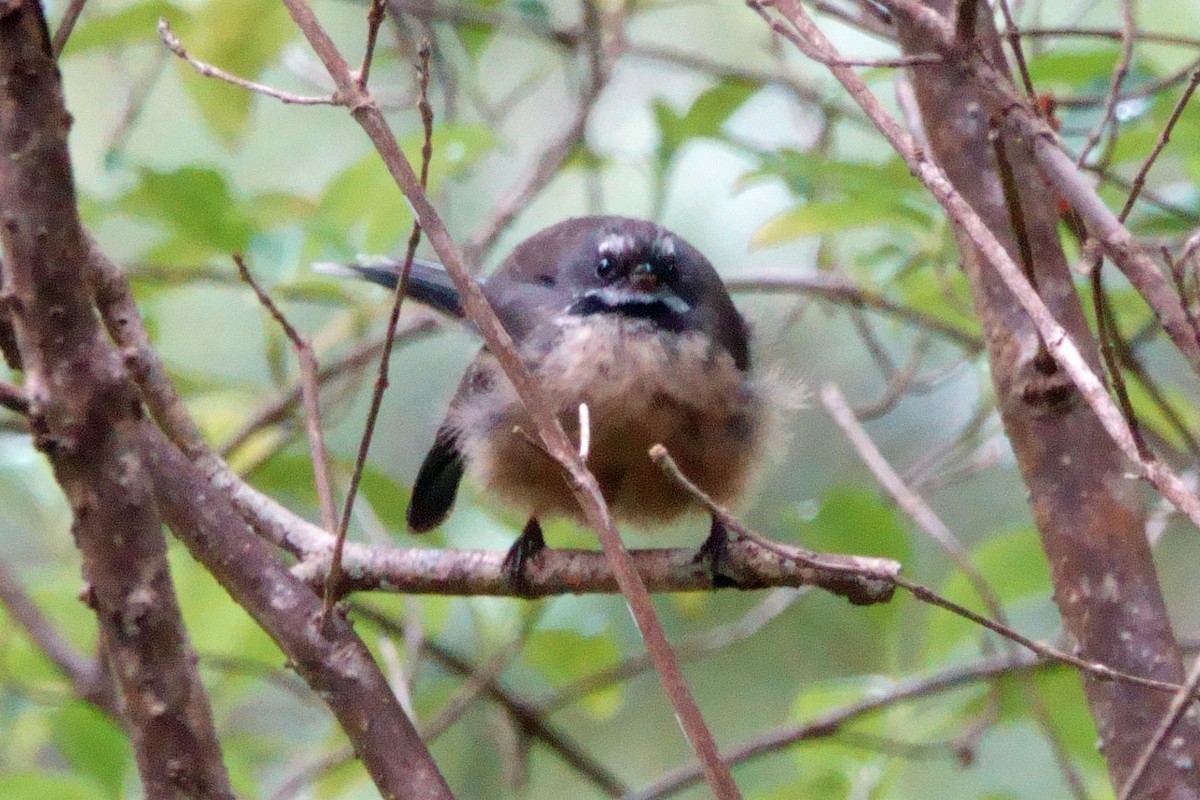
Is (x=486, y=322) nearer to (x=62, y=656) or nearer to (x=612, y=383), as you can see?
(x=612, y=383)

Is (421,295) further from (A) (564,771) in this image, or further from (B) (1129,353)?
(A) (564,771)

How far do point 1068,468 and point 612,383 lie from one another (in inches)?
34.1

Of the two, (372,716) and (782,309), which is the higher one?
(782,309)

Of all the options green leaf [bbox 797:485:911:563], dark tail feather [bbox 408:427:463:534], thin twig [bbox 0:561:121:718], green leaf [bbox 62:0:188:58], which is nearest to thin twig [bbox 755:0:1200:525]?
green leaf [bbox 797:485:911:563]

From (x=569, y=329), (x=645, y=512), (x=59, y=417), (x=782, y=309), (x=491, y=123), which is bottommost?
(x=59, y=417)

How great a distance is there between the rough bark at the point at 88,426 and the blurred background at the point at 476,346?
1.04 meters

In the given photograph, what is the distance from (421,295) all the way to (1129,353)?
141 centimetres

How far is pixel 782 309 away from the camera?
431 centimetres

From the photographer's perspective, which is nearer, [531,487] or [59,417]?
[59,417]

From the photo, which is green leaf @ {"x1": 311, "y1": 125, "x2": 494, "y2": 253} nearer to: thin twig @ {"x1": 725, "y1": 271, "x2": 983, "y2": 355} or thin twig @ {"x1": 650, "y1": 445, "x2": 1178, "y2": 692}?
thin twig @ {"x1": 725, "y1": 271, "x2": 983, "y2": 355}

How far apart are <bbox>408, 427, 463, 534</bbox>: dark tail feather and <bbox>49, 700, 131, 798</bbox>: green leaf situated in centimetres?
71

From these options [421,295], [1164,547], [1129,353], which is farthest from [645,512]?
[1164,547]

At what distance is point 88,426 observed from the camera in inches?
52.3

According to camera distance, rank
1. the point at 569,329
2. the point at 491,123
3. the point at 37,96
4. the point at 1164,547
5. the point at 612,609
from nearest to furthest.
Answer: the point at 37,96, the point at 569,329, the point at 491,123, the point at 612,609, the point at 1164,547
